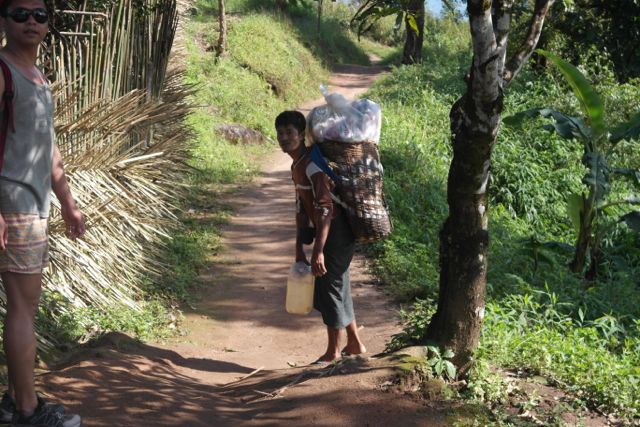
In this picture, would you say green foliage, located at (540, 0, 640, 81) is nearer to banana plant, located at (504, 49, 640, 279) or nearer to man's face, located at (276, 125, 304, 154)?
banana plant, located at (504, 49, 640, 279)

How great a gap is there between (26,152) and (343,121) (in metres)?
2.02

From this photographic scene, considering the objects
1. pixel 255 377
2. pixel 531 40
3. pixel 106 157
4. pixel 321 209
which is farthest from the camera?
pixel 106 157

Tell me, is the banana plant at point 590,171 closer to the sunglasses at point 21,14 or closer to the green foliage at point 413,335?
the green foliage at point 413,335

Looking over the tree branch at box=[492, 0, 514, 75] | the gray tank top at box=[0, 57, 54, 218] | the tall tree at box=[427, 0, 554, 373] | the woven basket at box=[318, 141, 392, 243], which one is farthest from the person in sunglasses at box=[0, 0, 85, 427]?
the tree branch at box=[492, 0, 514, 75]

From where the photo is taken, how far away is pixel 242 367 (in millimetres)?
5531

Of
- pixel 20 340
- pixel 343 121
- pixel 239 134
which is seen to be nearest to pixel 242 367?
pixel 343 121

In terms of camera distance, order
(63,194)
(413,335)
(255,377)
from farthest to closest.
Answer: (255,377)
(413,335)
(63,194)

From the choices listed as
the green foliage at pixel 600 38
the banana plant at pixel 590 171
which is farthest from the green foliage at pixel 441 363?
the green foliage at pixel 600 38

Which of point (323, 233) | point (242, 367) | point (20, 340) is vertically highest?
point (323, 233)

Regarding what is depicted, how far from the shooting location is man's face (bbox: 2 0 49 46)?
3.14 meters

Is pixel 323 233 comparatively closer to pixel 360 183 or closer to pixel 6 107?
pixel 360 183

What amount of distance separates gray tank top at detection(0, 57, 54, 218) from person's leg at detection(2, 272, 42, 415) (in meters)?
0.30

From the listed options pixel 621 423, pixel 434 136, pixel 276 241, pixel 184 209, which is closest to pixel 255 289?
pixel 276 241

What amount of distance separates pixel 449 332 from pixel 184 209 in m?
6.27
